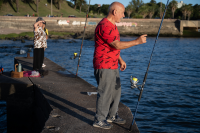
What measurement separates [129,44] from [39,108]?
318cm

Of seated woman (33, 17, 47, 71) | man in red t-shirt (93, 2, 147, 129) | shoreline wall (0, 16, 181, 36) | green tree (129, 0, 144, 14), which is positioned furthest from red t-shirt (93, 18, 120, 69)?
green tree (129, 0, 144, 14)

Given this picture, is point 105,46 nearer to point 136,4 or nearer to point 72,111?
point 72,111

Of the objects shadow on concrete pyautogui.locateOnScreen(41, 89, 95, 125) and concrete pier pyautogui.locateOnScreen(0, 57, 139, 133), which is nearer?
concrete pier pyautogui.locateOnScreen(0, 57, 139, 133)

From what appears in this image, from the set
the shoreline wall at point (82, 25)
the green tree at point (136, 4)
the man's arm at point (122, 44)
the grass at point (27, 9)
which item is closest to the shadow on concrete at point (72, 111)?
the man's arm at point (122, 44)

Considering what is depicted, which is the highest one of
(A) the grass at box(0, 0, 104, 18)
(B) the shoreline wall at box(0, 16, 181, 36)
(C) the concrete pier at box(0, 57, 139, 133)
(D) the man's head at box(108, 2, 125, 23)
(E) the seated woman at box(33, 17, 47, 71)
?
(A) the grass at box(0, 0, 104, 18)

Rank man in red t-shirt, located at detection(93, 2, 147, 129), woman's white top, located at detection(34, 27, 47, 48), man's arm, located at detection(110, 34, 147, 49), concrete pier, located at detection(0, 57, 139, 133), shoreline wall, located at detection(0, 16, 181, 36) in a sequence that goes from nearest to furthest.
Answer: man's arm, located at detection(110, 34, 147, 49) → man in red t-shirt, located at detection(93, 2, 147, 129) → concrete pier, located at detection(0, 57, 139, 133) → woman's white top, located at detection(34, 27, 47, 48) → shoreline wall, located at detection(0, 16, 181, 36)

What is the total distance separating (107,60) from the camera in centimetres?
350

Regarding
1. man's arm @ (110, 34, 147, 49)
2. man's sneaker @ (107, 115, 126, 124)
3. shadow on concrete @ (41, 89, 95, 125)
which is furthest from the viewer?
shadow on concrete @ (41, 89, 95, 125)

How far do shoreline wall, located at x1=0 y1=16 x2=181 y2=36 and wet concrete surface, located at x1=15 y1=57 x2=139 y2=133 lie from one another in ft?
169

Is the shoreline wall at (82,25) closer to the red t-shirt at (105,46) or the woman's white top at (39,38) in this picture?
the woman's white top at (39,38)

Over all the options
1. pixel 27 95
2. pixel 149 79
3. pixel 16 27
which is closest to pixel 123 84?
pixel 149 79

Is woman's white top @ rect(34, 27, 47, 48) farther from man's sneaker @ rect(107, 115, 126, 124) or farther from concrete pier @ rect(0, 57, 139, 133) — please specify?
man's sneaker @ rect(107, 115, 126, 124)

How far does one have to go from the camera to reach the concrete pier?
3.75 metres

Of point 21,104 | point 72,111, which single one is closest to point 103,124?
point 72,111
